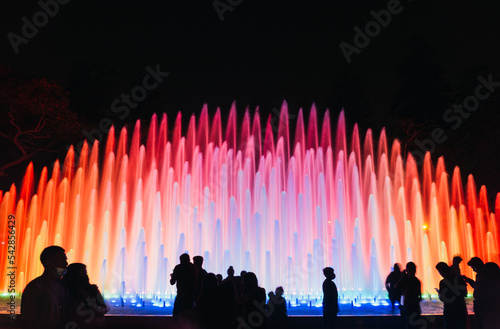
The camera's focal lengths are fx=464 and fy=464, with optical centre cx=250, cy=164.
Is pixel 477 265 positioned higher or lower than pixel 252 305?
higher

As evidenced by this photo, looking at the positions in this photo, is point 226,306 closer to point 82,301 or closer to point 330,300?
point 82,301

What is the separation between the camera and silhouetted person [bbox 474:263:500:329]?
605 cm

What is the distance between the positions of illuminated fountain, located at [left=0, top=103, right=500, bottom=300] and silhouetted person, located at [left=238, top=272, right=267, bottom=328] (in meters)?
8.56

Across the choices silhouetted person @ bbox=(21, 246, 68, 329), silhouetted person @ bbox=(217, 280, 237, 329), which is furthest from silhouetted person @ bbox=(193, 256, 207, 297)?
silhouetted person @ bbox=(21, 246, 68, 329)

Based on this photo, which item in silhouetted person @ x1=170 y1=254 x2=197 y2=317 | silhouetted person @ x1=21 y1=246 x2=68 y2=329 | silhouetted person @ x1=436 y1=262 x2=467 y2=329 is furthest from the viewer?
silhouetted person @ x1=170 y1=254 x2=197 y2=317

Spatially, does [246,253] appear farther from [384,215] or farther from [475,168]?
[475,168]

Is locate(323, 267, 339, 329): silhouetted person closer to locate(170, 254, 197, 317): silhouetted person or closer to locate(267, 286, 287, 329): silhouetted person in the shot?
locate(267, 286, 287, 329): silhouetted person

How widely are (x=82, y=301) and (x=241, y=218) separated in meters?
13.6

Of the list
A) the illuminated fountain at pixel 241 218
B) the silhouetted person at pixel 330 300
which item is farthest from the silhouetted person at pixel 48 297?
the illuminated fountain at pixel 241 218
